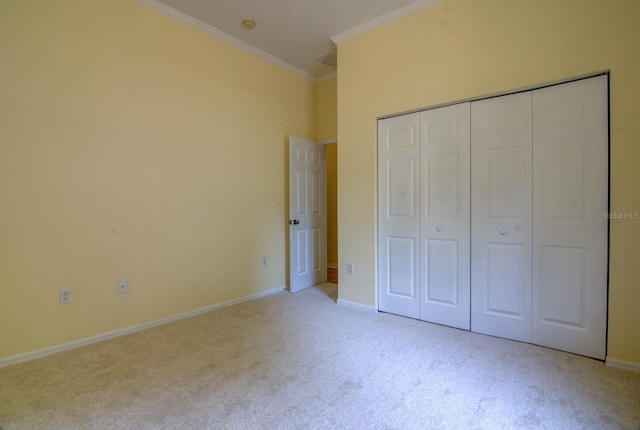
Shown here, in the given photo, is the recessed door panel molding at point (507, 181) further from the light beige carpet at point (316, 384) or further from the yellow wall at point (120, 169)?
the yellow wall at point (120, 169)

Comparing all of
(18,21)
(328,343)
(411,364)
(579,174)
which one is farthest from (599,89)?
(18,21)

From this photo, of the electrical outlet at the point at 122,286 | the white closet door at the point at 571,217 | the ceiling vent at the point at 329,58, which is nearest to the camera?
the white closet door at the point at 571,217

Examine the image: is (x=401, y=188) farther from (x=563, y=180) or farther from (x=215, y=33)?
(x=215, y=33)

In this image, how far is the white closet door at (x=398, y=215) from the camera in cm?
300

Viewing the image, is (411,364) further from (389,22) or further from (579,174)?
(389,22)

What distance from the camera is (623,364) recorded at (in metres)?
2.05

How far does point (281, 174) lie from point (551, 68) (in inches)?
117

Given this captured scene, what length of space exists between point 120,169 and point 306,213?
221cm

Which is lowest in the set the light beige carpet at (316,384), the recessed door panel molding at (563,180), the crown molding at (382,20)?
the light beige carpet at (316,384)

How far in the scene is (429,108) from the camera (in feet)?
9.43

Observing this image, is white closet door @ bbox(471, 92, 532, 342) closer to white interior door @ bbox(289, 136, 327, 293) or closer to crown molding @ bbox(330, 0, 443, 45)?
crown molding @ bbox(330, 0, 443, 45)

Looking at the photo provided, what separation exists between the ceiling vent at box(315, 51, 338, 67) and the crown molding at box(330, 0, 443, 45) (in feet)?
1.07

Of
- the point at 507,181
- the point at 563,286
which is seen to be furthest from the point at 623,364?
the point at 507,181

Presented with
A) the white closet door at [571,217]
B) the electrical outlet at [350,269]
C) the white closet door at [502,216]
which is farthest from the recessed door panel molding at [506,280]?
the electrical outlet at [350,269]
